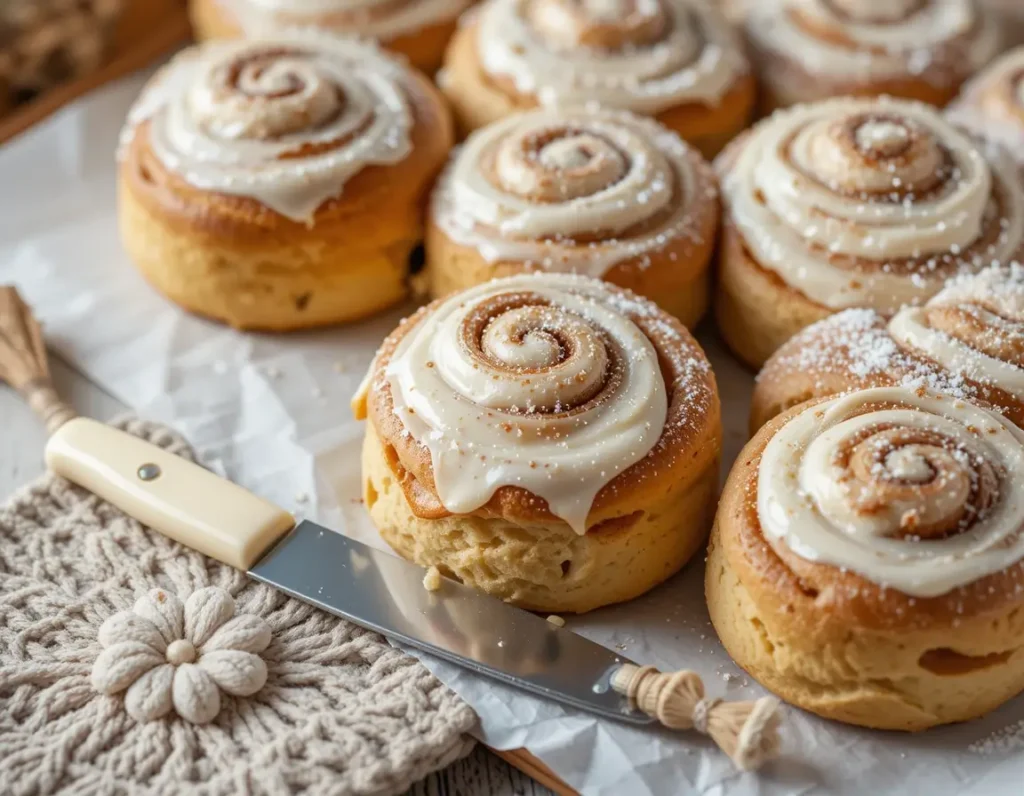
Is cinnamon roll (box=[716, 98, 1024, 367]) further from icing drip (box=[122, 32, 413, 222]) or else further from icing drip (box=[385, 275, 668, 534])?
icing drip (box=[122, 32, 413, 222])

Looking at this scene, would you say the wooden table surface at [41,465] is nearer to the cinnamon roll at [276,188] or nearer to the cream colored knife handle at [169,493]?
the cream colored knife handle at [169,493]

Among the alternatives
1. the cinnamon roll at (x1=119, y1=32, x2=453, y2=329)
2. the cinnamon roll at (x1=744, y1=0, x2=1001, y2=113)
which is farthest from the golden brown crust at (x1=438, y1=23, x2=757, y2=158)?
the cinnamon roll at (x1=119, y1=32, x2=453, y2=329)

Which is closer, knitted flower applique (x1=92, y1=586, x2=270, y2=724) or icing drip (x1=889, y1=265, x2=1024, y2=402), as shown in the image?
knitted flower applique (x1=92, y1=586, x2=270, y2=724)

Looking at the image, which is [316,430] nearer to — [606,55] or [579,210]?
[579,210]

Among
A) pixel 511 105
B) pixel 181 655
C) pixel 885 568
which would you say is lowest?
pixel 181 655

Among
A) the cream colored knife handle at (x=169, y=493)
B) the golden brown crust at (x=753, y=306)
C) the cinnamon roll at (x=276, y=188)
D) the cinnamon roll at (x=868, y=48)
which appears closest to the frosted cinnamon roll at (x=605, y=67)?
the cinnamon roll at (x=868, y=48)

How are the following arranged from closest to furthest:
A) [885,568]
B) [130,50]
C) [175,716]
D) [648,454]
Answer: [885,568] → [175,716] → [648,454] → [130,50]

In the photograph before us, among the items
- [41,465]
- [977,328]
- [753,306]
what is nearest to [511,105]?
[753,306]
